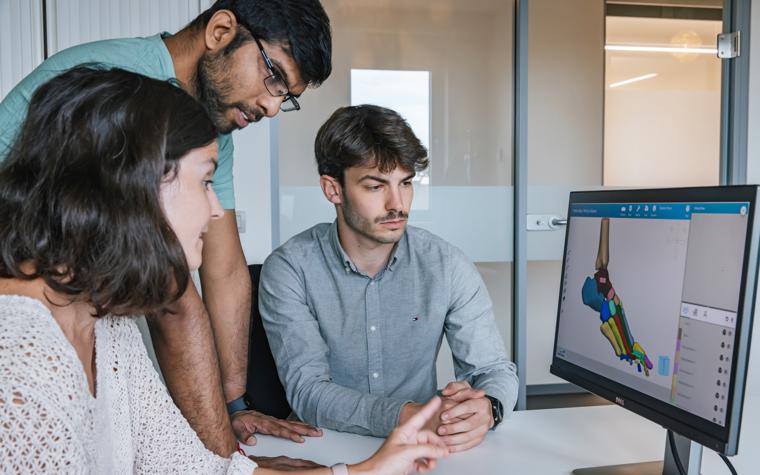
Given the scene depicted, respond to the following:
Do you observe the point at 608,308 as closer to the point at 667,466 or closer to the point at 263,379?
the point at 667,466

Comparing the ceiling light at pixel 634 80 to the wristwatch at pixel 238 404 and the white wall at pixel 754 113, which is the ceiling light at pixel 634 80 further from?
the wristwatch at pixel 238 404

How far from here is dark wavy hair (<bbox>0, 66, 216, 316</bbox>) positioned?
2.67 feet

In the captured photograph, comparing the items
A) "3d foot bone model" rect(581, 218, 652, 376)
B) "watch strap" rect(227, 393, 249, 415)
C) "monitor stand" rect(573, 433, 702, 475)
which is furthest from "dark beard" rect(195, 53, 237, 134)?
"monitor stand" rect(573, 433, 702, 475)

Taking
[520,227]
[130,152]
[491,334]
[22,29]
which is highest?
[22,29]

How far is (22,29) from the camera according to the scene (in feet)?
8.77

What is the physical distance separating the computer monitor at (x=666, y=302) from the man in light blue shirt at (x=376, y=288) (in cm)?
52

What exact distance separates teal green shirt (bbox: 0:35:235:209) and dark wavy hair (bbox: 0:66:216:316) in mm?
352

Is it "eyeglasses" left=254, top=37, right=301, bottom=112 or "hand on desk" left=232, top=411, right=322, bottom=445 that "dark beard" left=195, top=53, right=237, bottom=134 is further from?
"hand on desk" left=232, top=411, right=322, bottom=445

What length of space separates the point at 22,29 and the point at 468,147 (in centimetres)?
200

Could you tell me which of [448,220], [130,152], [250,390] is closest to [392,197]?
[250,390]

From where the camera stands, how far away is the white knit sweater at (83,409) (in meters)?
0.73

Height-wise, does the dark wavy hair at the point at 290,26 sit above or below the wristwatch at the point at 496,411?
above

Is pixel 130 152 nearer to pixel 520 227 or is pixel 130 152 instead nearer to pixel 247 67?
pixel 247 67

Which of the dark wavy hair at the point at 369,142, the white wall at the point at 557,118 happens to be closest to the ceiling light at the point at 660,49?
the white wall at the point at 557,118
